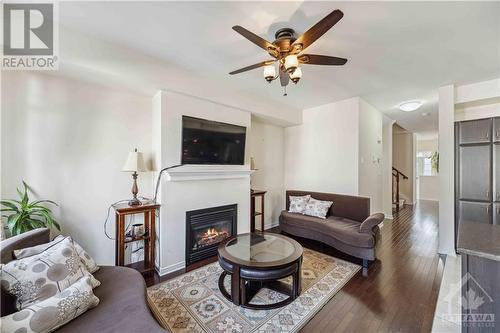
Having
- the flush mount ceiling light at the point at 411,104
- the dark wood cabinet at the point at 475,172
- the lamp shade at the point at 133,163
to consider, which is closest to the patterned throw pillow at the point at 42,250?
the lamp shade at the point at 133,163

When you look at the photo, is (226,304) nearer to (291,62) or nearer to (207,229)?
(207,229)

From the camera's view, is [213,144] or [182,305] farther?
[213,144]

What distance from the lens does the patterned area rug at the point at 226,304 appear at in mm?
1750

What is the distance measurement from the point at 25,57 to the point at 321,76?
3356 mm

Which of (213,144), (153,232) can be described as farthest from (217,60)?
(153,232)

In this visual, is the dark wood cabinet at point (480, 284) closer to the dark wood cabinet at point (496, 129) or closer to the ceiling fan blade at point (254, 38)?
the ceiling fan blade at point (254, 38)

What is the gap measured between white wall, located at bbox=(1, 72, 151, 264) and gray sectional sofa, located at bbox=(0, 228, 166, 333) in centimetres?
86

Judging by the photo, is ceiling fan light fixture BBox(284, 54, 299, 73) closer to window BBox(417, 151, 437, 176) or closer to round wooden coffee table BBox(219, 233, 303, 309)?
round wooden coffee table BBox(219, 233, 303, 309)

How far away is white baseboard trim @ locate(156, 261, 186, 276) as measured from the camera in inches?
103

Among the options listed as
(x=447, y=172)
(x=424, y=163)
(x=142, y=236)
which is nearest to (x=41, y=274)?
(x=142, y=236)

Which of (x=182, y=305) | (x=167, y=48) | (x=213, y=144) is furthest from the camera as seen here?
(x=213, y=144)

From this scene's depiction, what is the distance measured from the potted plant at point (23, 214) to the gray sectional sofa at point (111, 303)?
→ 1.43 ft

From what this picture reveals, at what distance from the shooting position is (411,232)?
418 centimetres

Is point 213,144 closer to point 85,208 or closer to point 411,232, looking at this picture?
point 85,208
